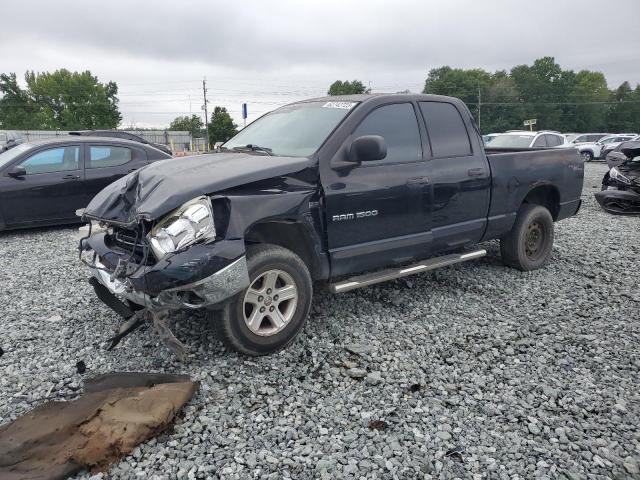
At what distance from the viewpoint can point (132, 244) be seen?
353cm

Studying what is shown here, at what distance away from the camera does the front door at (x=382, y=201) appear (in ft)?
12.9

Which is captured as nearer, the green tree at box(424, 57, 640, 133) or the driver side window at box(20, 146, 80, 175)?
the driver side window at box(20, 146, 80, 175)

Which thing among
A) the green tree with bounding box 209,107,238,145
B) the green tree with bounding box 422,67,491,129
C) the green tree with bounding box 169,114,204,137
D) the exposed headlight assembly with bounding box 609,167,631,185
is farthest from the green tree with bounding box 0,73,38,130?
the exposed headlight assembly with bounding box 609,167,631,185

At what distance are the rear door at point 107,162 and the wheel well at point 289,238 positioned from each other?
209 inches

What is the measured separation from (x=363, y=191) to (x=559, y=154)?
3.17 metres

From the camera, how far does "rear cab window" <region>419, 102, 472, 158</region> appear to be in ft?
15.5

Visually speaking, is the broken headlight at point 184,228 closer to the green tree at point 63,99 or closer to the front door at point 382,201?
the front door at point 382,201

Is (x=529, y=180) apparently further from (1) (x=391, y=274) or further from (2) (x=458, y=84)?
(2) (x=458, y=84)

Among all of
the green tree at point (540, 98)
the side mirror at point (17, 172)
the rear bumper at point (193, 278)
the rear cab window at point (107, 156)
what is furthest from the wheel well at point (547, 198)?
the green tree at point (540, 98)

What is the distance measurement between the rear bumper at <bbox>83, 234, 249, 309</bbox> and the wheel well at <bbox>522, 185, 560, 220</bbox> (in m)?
4.10

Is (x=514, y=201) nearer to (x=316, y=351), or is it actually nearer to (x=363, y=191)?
(x=363, y=191)

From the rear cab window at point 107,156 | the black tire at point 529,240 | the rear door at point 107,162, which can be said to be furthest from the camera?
the rear cab window at point 107,156

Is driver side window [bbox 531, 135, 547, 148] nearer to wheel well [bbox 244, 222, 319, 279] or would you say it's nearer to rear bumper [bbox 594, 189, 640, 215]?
rear bumper [bbox 594, 189, 640, 215]

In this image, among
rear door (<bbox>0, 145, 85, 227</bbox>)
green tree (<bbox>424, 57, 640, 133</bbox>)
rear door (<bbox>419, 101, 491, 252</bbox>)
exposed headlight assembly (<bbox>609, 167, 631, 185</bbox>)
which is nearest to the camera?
rear door (<bbox>419, 101, 491, 252</bbox>)
